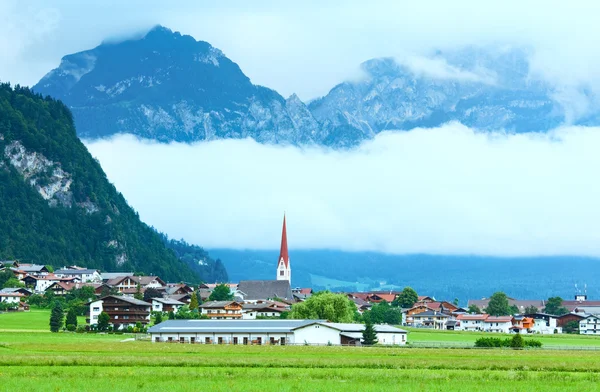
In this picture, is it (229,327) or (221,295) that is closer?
(229,327)

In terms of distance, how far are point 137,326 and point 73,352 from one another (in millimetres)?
49368

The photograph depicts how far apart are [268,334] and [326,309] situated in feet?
85.2

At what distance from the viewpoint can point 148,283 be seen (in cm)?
19762

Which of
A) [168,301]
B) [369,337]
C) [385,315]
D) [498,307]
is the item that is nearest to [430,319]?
[385,315]

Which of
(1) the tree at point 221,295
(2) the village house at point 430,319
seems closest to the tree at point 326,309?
(1) the tree at point 221,295

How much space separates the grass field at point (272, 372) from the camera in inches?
1720

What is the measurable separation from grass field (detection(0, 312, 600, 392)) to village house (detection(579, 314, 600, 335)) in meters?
95.8

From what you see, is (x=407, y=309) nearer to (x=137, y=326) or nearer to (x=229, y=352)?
(x=137, y=326)

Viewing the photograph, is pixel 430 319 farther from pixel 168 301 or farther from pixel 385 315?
pixel 168 301

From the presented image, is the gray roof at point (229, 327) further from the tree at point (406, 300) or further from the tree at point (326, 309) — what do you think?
the tree at point (406, 300)

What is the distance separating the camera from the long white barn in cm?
9700

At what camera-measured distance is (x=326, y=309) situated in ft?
401

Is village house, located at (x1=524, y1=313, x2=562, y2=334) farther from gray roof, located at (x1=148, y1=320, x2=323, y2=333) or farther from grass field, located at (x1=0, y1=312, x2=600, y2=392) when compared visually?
grass field, located at (x1=0, y1=312, x2=600, y2=392)

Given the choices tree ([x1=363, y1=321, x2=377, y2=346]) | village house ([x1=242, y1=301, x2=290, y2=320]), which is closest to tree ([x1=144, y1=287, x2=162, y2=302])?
village house ([x1=242, y1=301, x2=290, y2=320])
